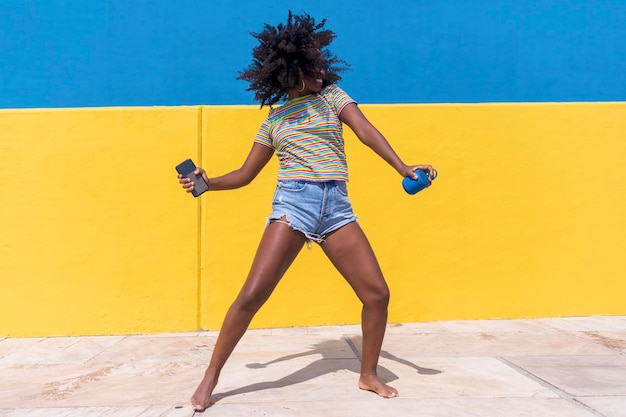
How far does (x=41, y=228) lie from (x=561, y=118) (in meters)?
4.32

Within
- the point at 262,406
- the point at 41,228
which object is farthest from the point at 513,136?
the point at 41,228

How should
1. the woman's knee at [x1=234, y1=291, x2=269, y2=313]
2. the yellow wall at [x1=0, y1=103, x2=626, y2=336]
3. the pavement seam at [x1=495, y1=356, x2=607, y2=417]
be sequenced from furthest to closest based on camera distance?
the yellow wall at [x1=0, y1=103, x2=626, y2=336] < the woman's knee at [x1=234, y1=291, x2=269, y2=313] < the pavement seam at [x1=495, y1=356, x2=607, y2=417]

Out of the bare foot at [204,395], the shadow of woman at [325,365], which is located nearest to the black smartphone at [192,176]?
the bare foot at [204,395]

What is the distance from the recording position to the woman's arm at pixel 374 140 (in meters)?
3.10

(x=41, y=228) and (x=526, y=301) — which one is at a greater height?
(x=41, y=228)

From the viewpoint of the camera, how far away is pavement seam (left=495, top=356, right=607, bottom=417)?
9.91 ft

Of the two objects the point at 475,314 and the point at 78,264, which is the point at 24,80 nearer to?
the point at 78,264

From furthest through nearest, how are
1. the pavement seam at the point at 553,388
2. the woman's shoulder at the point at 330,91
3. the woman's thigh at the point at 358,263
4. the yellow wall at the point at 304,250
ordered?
the yellow wall at the point at 304,250, the woman's shoulder at the point at 330,91, the woman's thigh at the point at 358,263, the pavement seam at the point at 553,388

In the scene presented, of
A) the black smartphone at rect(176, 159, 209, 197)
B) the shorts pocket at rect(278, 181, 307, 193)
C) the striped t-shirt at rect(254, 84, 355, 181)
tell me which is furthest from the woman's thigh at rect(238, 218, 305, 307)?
the black smartphone at rect(176, 159, 209, 197)

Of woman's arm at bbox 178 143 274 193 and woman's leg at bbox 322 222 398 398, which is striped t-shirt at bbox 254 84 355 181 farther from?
woman's leg at bbox 322 222 398 398

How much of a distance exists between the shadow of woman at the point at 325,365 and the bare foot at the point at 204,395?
3.9 inches

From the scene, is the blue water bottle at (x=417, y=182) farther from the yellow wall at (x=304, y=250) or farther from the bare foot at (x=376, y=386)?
the yellow wall at (x=304, y=250)

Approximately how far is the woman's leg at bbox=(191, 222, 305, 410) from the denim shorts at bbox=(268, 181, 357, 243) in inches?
2.3

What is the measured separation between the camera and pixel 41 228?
491cm
